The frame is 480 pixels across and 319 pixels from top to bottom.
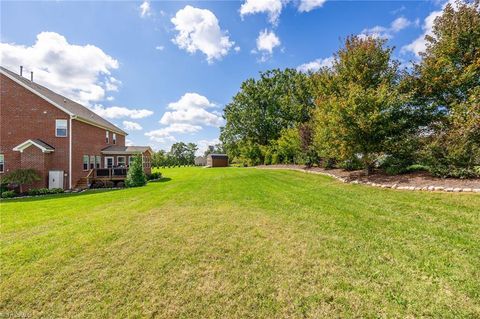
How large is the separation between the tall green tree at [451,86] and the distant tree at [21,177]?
2333 centimetres

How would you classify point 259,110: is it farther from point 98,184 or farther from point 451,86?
point 451,86

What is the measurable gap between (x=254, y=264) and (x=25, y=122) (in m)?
21.9

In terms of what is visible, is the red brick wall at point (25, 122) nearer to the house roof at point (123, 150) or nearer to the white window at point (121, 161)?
the house roof at point (123, 150)

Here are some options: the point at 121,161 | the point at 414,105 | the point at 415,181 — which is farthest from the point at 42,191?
the point at 414,105

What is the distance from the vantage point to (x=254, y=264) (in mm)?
3668

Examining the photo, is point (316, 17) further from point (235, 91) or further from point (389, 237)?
point (235, 91)

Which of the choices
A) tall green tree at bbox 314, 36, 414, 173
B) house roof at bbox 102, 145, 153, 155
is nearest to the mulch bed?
tall green tree at bbox 314, 36, 414, 173

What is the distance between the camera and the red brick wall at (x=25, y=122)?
16.5 m

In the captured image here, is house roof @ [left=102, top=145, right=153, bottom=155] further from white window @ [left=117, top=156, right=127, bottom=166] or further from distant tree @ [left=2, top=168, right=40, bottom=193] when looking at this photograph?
distant tree @ [left=2, top=168, right=40, bottom=193]

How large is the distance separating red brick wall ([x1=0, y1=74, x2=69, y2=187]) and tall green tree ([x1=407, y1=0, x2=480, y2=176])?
23260mm

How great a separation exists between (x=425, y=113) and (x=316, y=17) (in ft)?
26.7

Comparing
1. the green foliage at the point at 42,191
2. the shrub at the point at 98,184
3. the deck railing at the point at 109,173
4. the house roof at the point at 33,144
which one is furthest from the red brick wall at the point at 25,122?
the shrub at the point at 98,184

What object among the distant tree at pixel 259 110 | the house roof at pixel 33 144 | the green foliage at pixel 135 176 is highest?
the distant tree at pixel 259 110

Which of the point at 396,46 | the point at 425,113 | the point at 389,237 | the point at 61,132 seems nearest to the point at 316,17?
the point at 396,46
